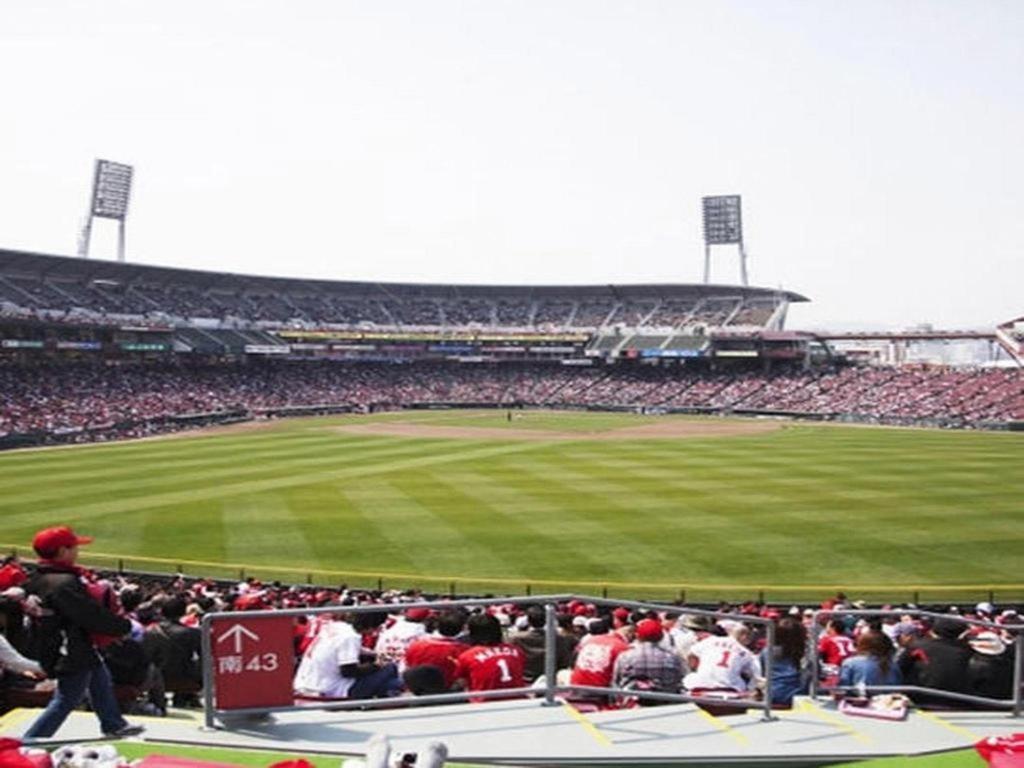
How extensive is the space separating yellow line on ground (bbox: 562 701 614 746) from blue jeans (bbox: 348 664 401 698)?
1.52 meters

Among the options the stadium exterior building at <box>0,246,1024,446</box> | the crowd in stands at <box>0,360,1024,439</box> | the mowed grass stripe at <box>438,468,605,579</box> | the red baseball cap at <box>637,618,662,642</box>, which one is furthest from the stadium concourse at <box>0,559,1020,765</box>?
the stadium exterior building at <box>0,246,1024,446</box>

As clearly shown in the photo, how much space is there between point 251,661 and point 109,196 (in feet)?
347

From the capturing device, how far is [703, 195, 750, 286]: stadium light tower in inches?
4926

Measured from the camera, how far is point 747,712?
746cm

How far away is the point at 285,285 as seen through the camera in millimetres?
109500

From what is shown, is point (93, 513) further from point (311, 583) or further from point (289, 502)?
point (311, 583)

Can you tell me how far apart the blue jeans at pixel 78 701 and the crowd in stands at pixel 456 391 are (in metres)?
59.6

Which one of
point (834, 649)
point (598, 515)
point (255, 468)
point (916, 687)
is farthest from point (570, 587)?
point (255, 468)

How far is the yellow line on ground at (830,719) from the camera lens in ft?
21.7

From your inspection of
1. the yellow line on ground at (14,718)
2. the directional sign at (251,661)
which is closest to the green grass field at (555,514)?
the directional sign at (251,661)

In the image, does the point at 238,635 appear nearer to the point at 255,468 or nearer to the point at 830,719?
the point at 830,719

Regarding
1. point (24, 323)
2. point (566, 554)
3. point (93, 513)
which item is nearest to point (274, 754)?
point (566, 554)

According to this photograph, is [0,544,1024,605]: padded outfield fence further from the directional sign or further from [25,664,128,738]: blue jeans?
[25,664,128,738]: blue jeans

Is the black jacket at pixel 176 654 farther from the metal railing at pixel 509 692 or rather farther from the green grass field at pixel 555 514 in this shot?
the green grass field at pixel 555 514
